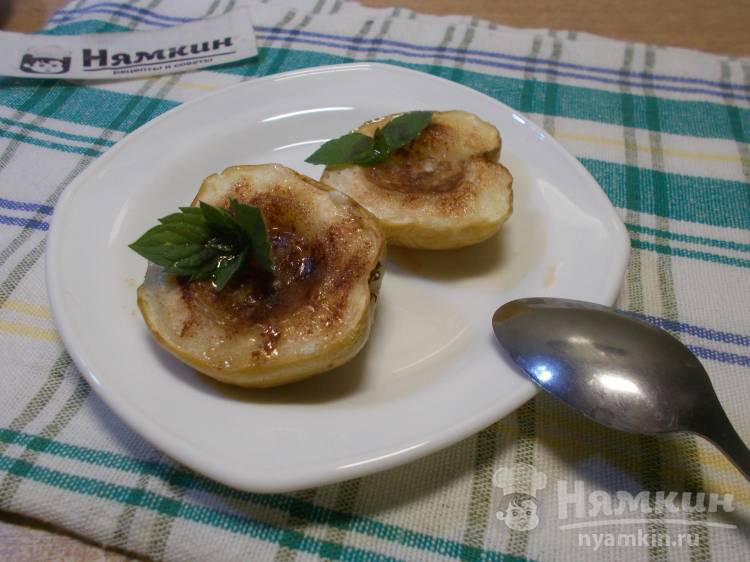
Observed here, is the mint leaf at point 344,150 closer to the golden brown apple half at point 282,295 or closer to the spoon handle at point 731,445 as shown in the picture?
the golden brown apple half at point 282,295

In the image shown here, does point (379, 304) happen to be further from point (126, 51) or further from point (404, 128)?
point (126, 51)

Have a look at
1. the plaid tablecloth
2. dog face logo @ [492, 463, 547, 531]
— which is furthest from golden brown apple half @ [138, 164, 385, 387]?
dog face logo @ [492, 463, 547, 531]

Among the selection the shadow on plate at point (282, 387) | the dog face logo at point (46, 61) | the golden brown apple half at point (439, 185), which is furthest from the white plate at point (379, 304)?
the dog face logo at point (46, 61)

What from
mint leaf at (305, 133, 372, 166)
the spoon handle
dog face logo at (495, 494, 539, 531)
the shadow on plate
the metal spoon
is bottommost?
dog face logo at (495, 494, 539, 531)

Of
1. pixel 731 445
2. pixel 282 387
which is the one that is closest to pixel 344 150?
pixel 282 387

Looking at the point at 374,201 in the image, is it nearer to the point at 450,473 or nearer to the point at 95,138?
the point at 450,473

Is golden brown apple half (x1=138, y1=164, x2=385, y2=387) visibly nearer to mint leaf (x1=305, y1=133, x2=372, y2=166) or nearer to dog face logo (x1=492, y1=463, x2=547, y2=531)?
mint leaf (x1=305, y1=133, x2=372, y2=166)

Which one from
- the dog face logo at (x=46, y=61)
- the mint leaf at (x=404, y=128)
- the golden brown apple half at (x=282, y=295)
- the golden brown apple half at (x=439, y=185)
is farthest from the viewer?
the dog face logo at (x=46, y=61)
